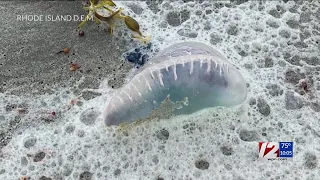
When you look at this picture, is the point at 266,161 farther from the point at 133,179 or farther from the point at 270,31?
the point at 270,31

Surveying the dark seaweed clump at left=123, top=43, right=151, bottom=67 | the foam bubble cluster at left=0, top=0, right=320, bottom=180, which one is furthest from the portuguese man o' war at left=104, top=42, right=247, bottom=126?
the dark seaweed clump at left=123, top=43, right=151, bottom=67

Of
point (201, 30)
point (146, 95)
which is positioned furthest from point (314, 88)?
point (146, 95)

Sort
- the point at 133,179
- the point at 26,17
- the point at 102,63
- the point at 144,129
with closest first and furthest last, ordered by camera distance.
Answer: the point at 133,179 < the point at 144,129 < the point at 102,63 < the point at 26,17

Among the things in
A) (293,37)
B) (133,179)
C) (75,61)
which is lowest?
(133,179)

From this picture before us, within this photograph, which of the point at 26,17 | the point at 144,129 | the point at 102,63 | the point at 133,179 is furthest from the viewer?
the point at 26,17

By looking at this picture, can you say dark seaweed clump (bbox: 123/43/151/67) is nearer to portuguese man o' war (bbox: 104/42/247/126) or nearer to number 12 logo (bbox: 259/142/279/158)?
portuguese man o' war (bbox: 104/42/247/126)

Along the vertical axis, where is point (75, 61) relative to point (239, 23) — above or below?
below
